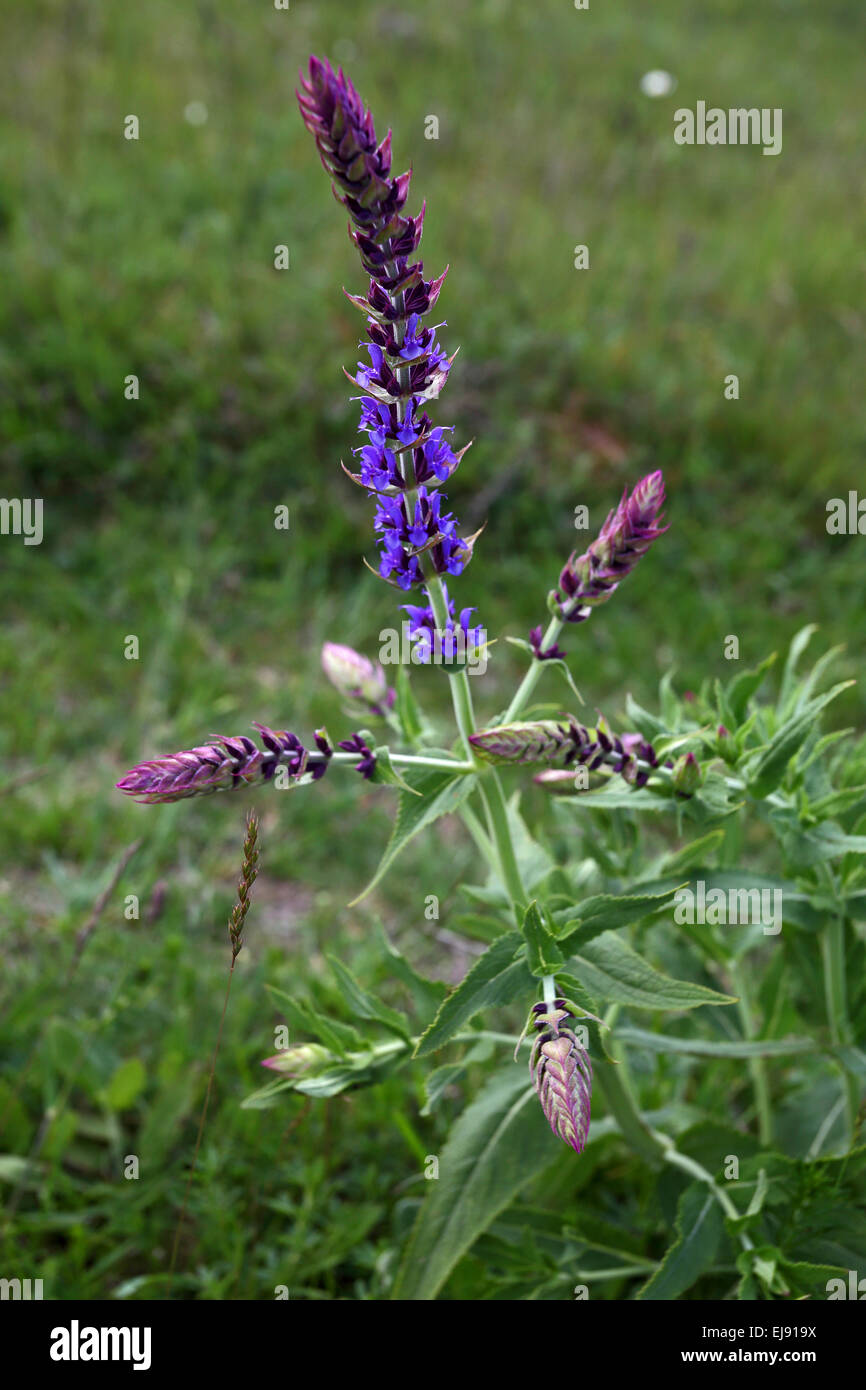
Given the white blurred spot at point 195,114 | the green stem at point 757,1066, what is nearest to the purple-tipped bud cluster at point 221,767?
the green stem at point 757,1066

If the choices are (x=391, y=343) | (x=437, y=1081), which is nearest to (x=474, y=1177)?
(x=437, y=1081)

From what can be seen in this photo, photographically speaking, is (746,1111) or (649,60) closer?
(746,1111)

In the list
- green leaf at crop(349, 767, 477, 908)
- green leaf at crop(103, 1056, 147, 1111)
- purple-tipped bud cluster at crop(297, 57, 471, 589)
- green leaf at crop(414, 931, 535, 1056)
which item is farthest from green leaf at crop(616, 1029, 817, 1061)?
green leaf at crop(103, 1056, 147, 1111)

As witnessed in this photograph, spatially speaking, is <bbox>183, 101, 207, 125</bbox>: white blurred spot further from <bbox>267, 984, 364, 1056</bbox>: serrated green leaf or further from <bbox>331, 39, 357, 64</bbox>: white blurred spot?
<bbox>267, 984, 364, 1056</bbox>: serrated green leaf

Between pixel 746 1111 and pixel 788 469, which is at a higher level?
pixel 788 469

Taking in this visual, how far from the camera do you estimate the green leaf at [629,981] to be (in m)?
1.67

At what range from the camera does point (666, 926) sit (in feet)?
8.23

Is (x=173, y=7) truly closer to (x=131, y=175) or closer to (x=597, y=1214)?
(x=131, y=175)

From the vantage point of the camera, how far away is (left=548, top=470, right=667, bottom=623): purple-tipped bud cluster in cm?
165

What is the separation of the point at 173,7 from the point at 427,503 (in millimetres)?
7124

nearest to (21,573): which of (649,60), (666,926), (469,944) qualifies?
(469,944)

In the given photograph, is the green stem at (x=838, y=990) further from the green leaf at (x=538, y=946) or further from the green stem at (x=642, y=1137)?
the green leaf at (x=538, y=946)

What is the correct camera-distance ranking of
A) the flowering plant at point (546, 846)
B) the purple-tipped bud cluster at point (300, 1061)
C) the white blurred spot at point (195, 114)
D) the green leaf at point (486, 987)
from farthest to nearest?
the white blurred spot at point (195, 114) < the purple-tipped bud cluster at point (300, 1061) < the green leaf at point (486, 987) < the flowering plant at point (546, 846)

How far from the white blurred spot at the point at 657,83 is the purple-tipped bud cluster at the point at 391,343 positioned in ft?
21.3
